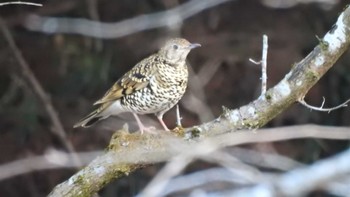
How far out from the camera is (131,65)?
7680mm

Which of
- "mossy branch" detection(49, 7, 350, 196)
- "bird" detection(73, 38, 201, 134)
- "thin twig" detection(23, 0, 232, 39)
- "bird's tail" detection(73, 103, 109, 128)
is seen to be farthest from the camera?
"thin twig" detection(23, 0, 232, 39)

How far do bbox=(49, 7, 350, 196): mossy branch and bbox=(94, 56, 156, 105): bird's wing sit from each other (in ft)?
3.13

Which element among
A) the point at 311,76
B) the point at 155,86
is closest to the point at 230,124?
the point at 311,76

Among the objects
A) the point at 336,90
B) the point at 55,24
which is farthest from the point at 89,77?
the point at 336,90

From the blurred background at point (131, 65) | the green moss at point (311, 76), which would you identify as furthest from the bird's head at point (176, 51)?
the blurred background at point (131, 65)

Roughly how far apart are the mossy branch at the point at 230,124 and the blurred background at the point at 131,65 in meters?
3.50

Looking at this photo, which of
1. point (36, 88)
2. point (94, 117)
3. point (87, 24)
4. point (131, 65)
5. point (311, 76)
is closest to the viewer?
point (311, 76)

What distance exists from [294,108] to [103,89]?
1.57 metres

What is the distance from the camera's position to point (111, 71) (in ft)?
25.3

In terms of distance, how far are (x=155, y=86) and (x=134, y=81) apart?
0.50ft

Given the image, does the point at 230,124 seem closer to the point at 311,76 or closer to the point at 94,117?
the point at 311,76

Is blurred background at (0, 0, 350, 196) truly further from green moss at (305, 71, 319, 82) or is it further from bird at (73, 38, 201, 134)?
green moss at (305, 71, 319, 82)

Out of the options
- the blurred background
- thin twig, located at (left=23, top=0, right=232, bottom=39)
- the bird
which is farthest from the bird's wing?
the blurred background

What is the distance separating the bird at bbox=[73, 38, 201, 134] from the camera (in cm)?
461
